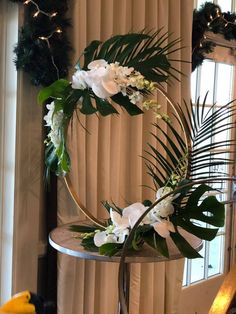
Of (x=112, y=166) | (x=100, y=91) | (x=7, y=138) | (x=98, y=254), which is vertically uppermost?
(x=100, y=91)

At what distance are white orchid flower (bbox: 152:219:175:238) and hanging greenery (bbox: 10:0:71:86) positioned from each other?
80cm

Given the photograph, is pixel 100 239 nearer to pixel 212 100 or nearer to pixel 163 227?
pixel 163 227

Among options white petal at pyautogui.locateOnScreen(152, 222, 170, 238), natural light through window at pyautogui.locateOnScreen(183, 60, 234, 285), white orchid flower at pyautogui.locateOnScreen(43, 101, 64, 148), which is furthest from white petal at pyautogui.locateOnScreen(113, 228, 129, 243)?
natural light through window at pyautogui.locateOnScreen(183, 60, 234, 285)

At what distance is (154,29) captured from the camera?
2.22 metres

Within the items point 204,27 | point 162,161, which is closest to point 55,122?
point 162,161

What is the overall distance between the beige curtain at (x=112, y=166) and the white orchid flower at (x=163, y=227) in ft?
2.18

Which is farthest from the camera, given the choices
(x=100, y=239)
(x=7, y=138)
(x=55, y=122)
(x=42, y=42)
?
(x=7, y=138)

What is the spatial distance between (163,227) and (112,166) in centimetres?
80

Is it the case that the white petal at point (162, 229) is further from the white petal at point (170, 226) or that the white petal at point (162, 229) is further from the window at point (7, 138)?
the window at point (7, 138)

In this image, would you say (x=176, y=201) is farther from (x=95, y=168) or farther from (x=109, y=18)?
(x=109, y=18)

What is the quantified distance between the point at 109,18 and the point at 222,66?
4.01 ft

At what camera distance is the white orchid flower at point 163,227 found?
4.34 ft

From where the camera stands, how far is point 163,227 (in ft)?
4.35

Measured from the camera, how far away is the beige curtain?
192 centimetres
